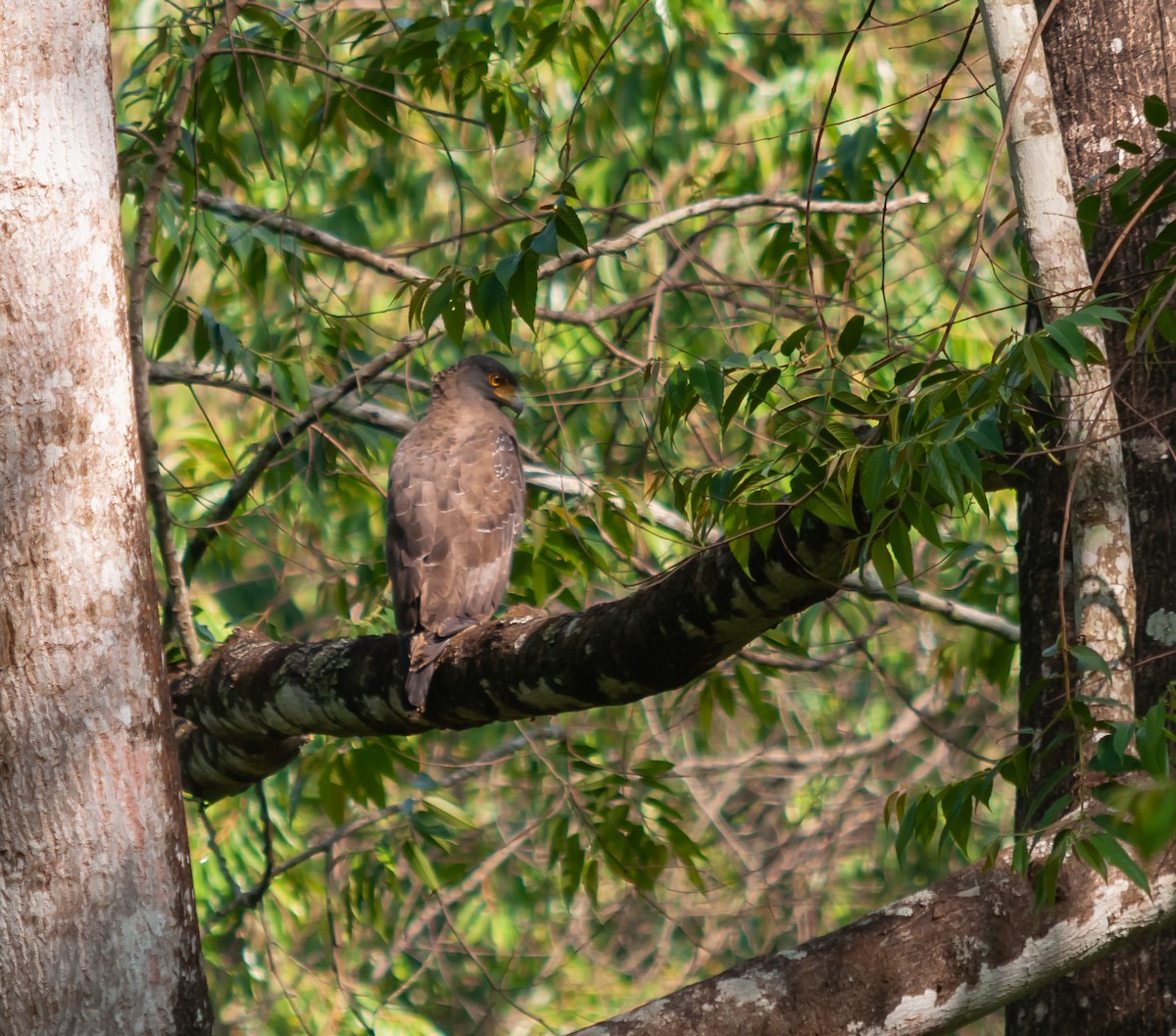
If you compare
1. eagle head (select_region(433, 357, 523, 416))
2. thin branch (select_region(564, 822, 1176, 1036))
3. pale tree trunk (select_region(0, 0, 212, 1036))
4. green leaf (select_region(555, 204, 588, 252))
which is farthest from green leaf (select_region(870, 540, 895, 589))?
eagle head (select_region(433, 357, 523, 416))

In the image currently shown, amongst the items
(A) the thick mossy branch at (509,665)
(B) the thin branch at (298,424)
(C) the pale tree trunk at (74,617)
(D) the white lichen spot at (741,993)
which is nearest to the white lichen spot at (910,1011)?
(D) the white lichen spot at (741,993)

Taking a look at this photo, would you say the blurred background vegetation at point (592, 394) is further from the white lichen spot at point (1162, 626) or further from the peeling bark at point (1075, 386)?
the white lichen spot at point (1162, 626)

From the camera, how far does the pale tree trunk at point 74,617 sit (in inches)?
99.8

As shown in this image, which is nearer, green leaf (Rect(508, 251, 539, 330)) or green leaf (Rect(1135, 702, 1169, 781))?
green leaf (Rect(1135, 702, 1169, 781))

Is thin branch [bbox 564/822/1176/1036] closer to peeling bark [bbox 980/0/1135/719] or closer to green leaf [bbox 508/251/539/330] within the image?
peeling bark [bbox 980/0/1135/719]

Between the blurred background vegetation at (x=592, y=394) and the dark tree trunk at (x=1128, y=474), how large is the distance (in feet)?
0.84

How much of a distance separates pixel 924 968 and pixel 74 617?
1848mm

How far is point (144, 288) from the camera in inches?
144

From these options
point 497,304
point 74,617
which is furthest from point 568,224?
point 74,617

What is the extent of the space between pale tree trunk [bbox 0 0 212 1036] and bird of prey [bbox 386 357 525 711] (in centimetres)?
127

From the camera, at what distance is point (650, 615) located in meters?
2.72

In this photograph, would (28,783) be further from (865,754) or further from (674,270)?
(865,754)

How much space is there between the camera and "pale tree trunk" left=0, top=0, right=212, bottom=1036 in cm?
254

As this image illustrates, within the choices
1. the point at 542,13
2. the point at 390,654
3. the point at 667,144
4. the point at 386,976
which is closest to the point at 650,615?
the point at 390,654
